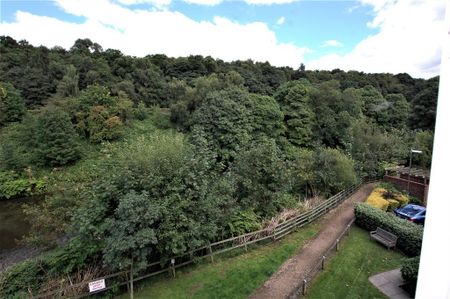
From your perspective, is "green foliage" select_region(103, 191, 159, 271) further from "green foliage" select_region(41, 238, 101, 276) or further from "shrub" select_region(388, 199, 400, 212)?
"shrub" select_region(388, 199, 400, 212)

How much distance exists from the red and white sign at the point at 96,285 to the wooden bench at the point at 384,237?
11.1m

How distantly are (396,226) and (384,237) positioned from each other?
0.71 metres

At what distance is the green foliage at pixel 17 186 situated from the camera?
22453 millimetres

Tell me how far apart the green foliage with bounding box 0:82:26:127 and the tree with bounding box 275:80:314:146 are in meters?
30.2

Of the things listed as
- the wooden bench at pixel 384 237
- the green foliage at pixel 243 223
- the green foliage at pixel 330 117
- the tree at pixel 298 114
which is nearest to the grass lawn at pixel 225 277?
the green foliage at pixel 243 223

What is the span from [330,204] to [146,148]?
1124 cm

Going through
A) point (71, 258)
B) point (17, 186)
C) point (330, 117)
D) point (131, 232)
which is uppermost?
point (330, 117)

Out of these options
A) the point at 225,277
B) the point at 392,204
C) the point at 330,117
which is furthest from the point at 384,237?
the point at 330,117

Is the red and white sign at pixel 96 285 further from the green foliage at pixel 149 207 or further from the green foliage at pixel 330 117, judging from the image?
the green foliage at pixel 330 117

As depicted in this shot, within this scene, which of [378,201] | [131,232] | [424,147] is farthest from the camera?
[424,147]

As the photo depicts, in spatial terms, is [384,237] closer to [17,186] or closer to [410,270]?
[410,270]

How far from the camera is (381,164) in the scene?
2508cm

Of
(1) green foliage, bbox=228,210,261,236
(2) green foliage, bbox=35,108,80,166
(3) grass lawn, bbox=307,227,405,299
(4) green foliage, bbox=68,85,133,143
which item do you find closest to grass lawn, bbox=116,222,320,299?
(1) green foliage, bbox=228,210,261,236

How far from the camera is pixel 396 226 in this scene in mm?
12070
